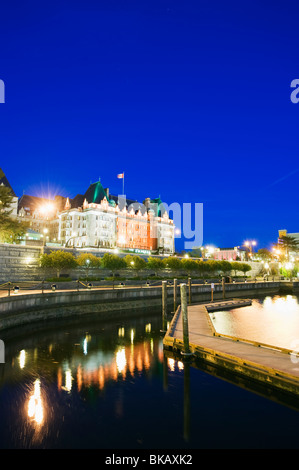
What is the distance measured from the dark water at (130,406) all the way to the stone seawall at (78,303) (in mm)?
5461

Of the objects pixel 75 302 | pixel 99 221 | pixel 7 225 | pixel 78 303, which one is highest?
pixel 99 221

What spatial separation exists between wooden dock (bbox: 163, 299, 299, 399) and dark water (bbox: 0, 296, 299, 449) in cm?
60

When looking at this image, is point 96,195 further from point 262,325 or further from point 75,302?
point 262,325

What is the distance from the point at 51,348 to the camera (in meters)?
20.5

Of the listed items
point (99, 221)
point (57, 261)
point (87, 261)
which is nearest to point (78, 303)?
point (57, 261)

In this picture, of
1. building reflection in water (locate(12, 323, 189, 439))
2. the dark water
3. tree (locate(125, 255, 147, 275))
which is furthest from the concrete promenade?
tree (locate(125, 255, 147, 275))

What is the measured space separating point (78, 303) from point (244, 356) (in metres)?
21.4

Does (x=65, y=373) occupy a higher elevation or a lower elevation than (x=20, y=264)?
lower

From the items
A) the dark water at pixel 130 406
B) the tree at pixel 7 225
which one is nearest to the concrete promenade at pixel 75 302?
the dark water at pixel 130 406

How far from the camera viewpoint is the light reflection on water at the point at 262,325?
23822mm

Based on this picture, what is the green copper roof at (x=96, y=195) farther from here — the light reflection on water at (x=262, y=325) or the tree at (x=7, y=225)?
the light reflection on water at (x=262, y=325)

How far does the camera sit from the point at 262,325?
98.3ft

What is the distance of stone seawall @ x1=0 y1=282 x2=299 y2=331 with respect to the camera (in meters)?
24.3
